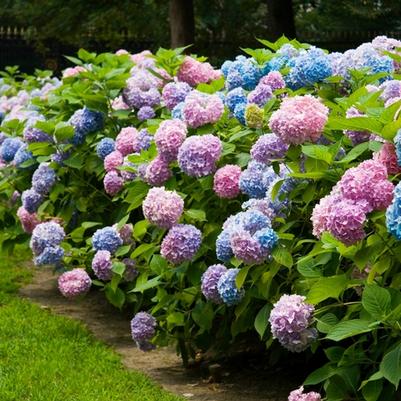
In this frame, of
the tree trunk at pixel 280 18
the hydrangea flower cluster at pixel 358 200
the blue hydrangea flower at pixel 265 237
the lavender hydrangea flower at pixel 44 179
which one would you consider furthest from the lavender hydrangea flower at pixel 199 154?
the tree trunk at pixel 280 18

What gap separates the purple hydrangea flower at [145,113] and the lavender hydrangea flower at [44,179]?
2.23ft

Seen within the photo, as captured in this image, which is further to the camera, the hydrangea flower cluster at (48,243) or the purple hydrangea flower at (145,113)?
the purple hydrangea flower at (145,113)

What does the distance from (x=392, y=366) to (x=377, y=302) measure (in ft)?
0.67

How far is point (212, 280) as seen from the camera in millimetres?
4254

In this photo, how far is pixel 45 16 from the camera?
18.8 m

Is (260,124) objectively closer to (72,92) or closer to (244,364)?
(244,364)

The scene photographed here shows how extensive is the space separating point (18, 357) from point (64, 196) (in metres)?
1.51

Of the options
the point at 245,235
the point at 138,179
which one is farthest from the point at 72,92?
the point at 245,235

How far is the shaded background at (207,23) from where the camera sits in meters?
17.5

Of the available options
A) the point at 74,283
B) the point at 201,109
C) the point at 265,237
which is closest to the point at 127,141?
the point at 74,283

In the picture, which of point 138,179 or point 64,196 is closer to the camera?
point 138,179

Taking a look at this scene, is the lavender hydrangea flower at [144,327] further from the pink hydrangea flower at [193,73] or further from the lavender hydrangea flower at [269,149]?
the pink hydrangea flower at [193,73]

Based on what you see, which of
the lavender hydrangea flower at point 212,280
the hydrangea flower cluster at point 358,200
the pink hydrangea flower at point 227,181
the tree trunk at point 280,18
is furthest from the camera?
the tree trunk at point 280,18

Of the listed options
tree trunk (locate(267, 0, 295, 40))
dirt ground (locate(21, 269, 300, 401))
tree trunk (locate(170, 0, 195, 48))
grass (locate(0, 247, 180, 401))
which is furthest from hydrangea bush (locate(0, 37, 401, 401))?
tree trunk (locate(267, 0, 295, 40))
